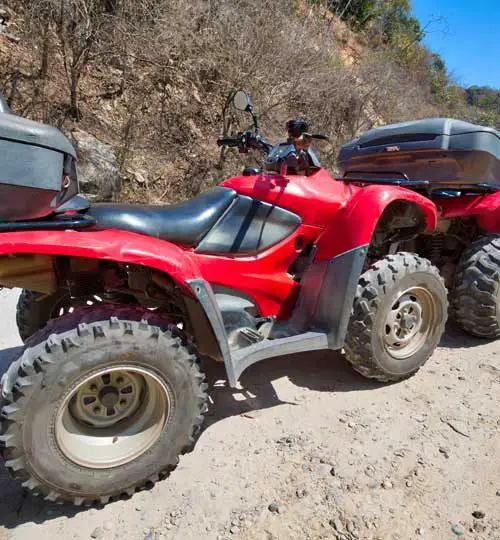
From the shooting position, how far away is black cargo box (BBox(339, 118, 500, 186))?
3.08 metres

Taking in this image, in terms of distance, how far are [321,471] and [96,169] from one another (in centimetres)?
573

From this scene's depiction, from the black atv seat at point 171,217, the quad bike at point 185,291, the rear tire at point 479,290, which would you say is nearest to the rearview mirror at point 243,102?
the quad bike at point 185,291

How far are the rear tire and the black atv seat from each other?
6.25 ft

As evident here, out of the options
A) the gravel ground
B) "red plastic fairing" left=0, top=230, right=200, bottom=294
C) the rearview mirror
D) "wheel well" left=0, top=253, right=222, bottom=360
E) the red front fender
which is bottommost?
the gravel ground

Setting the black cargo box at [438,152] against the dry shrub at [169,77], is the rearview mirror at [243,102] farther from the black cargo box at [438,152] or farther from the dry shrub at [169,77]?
the dry shrub at [169,77]

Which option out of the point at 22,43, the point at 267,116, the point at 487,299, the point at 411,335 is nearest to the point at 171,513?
the point at 411,335

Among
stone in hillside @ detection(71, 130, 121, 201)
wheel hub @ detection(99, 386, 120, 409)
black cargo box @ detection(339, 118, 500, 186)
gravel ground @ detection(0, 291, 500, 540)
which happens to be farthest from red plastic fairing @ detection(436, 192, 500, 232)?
stone in hillside @ detection(71, 130, 121, 201)

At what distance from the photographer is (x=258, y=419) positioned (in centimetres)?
249

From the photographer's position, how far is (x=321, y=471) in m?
2.09

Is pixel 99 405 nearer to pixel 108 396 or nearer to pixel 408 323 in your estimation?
pixel 108 396

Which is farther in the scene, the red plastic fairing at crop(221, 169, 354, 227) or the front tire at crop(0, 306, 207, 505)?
the red plastic fairing at crop(221, 169, 354, 227)

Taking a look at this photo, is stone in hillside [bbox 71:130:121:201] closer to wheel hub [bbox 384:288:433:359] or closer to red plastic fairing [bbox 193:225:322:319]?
red plastic fairing [bbox 193:225:322:319]

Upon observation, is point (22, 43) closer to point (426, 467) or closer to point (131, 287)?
point (131, 287)

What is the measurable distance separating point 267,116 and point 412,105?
26.2 ft
